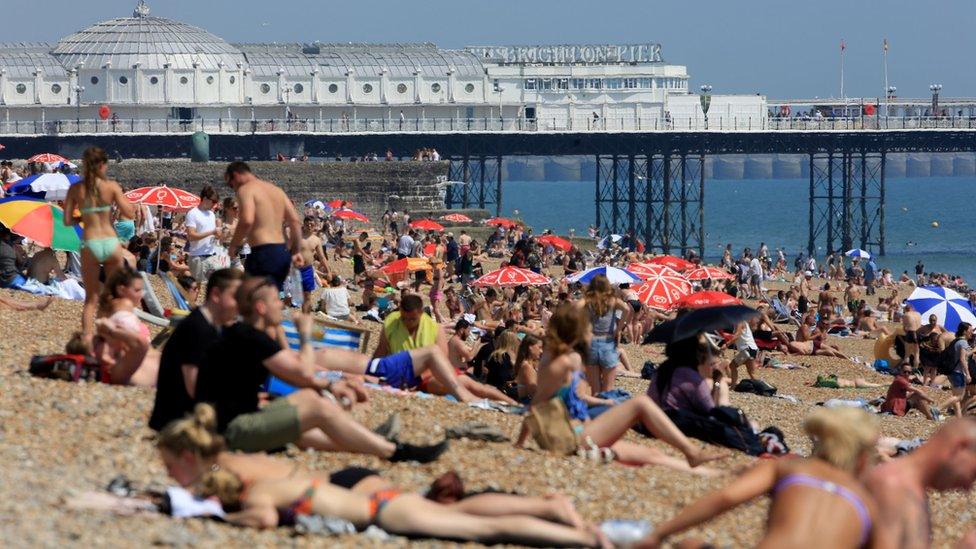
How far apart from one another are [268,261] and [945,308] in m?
9.25

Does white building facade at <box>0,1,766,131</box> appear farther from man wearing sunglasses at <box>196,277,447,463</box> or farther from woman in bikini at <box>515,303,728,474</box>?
man wearing sunglasses at <box>196,277,447,463</box>

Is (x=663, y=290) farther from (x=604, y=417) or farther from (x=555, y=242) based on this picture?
(x=555, y=242)

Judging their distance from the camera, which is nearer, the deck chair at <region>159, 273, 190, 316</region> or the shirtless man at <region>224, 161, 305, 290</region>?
the shirtless man at <region>224, 161, 305, 290</region>

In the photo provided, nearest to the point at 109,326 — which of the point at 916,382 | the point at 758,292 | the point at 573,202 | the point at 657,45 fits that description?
the point at 916,382

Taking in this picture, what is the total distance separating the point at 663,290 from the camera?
17.8 m

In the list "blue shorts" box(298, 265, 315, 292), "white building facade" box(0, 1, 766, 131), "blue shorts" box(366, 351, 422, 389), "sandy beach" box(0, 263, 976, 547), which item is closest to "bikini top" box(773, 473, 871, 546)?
"sandy beach" box(0, 263, 976, 547)

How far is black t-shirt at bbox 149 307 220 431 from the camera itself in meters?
6.85

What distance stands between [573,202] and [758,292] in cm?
11721

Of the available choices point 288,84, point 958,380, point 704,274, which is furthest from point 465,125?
point 958,380

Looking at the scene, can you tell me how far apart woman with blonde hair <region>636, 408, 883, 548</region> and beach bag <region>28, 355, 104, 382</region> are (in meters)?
4.19

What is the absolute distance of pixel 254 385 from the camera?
676 centimetres

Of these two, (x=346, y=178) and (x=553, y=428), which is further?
(x=346, y=178)

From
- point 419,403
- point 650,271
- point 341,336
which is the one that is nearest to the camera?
point 419,403

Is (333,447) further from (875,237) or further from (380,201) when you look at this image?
(875,237)
